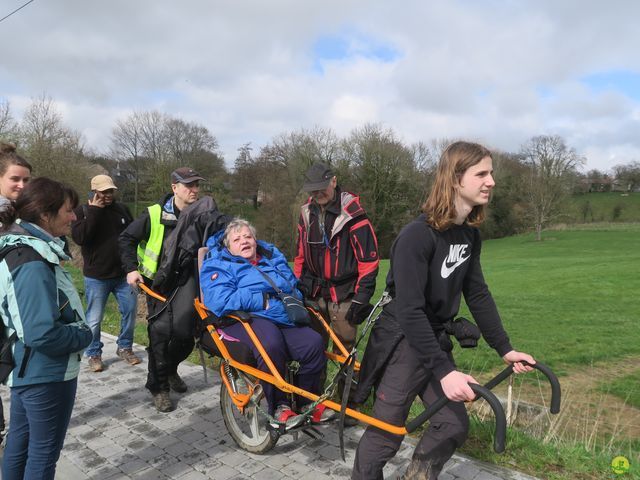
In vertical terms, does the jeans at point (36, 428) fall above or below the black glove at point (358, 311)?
below

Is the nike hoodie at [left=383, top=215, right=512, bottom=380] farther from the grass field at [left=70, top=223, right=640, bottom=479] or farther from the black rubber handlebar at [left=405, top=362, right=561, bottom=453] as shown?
the grass field at [left=70, top=223, right=640, bottom=479]

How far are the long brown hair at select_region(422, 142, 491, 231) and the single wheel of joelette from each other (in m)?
1.89

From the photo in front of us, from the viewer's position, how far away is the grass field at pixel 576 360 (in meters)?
3.33

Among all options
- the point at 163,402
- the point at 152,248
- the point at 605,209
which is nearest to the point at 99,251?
the point at 152,248

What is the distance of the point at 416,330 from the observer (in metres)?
2.27

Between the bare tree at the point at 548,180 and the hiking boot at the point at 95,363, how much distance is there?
4408 cm

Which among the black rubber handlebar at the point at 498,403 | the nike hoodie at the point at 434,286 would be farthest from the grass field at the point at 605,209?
the black rubber handlebar at the point at 498,403

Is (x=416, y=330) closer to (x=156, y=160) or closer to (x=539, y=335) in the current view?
(x=539, y=335)

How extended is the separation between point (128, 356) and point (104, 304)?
68 cm

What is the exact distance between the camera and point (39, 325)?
2.22 m

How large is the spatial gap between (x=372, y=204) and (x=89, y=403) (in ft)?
110

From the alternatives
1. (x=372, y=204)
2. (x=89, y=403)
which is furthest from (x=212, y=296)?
(x=372, y=204)

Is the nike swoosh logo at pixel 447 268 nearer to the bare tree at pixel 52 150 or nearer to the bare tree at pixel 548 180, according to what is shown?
the bare tree at pixel 52 150

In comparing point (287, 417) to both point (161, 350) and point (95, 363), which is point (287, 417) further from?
point (95, 363)
